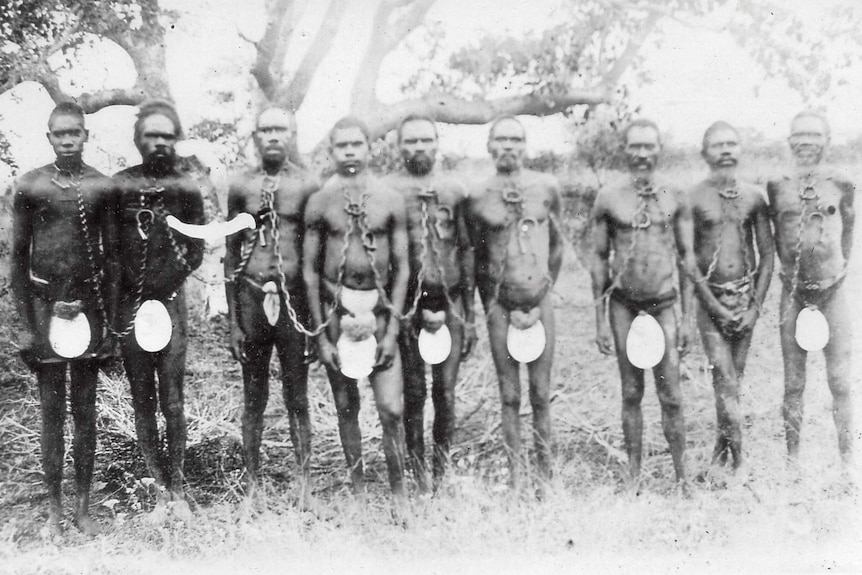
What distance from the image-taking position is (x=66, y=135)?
402 centimetres

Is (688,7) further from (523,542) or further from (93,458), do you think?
(93,458)

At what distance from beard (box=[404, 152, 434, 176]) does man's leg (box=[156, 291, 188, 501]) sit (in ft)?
4.64

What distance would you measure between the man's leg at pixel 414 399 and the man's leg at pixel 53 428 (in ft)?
5.98

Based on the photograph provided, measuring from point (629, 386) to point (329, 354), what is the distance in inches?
63.7

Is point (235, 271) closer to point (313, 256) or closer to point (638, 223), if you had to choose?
point (313, 256)

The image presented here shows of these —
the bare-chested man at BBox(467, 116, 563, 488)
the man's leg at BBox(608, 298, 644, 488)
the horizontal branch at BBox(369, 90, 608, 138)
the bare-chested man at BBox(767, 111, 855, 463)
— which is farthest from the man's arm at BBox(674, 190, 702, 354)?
the horizontal branch at BBox(369, 90, 608, 138)

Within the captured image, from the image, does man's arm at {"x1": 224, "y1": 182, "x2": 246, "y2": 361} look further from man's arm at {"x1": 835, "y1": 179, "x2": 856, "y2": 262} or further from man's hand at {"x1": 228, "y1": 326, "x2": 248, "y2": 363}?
man's arm at {"x1": 835, "y1": 179, "x2": 856, "y2": 262}

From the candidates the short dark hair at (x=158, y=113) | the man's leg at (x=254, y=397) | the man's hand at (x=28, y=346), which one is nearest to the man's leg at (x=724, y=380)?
the man's leg at (x=254, y=397)

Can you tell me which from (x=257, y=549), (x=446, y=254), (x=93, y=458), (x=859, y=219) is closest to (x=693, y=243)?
(x=859, y=219)

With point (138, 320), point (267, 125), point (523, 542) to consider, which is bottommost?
point (523, 542)

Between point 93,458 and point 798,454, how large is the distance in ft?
12.8

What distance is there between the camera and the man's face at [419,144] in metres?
4.04

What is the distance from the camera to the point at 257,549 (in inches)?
162

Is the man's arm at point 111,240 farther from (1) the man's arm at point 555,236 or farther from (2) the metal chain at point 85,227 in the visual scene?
(1) the man's arm at point 555,236
